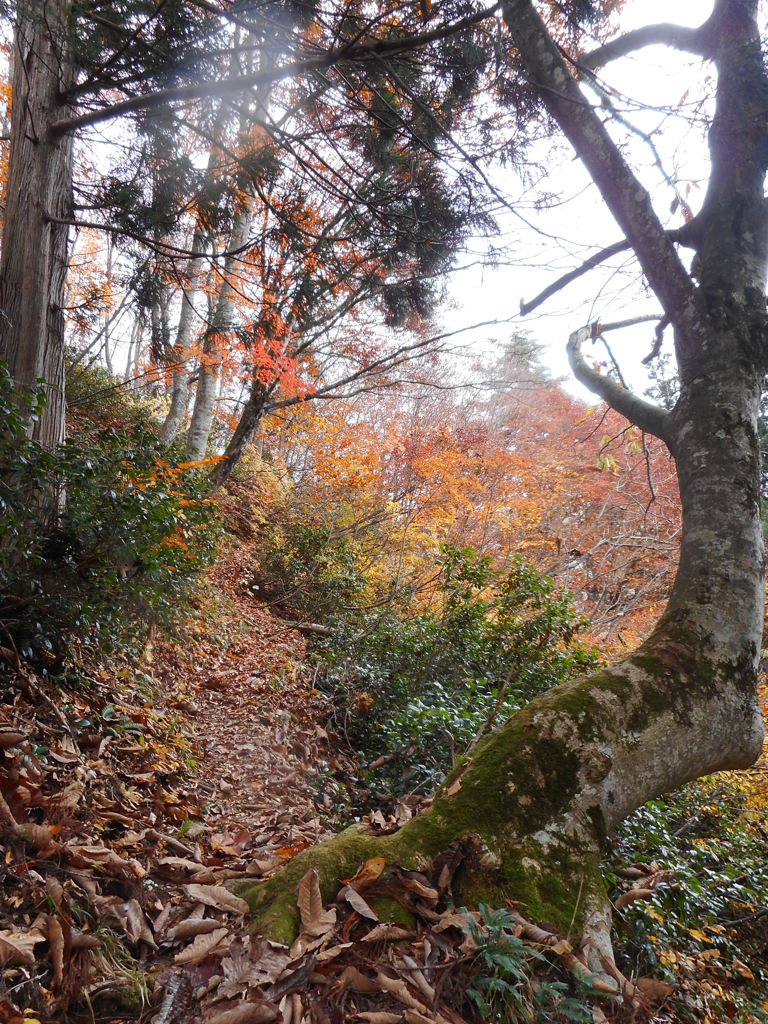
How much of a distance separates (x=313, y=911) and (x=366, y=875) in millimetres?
196

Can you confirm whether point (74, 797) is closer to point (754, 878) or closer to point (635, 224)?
point (635, 224)

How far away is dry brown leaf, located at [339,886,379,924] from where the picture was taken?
1.59 m

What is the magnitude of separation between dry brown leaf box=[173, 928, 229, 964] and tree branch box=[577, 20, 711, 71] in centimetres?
432

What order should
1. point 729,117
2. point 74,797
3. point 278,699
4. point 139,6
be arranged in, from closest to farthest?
point 74,797 < point 729,117 < point 139,6 < point 278,699

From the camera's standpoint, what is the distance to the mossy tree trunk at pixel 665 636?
1.72 m

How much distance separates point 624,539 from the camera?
995cm

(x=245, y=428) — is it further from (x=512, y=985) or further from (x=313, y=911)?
(x=512, y=985)

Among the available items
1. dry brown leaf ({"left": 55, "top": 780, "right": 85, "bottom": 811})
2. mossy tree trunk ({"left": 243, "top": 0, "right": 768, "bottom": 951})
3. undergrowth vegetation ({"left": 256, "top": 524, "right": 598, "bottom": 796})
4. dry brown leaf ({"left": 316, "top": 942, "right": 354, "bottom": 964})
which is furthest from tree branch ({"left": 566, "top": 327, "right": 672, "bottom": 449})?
dry brown leaf ({"left": 55, "top": 780, "right": 85, "bottom": 811})

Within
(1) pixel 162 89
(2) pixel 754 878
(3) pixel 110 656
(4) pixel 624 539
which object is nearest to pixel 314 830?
(3) pixel 110 656

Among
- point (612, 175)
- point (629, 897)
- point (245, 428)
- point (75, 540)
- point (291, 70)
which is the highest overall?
point (291, 70)

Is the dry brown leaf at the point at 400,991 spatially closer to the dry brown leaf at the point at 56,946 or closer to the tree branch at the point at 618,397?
the dry brown leaf at the point at 56,946

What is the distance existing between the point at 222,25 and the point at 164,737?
4474 mm

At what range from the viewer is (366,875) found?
170 centimetres

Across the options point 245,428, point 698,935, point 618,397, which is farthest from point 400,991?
point 245,428
